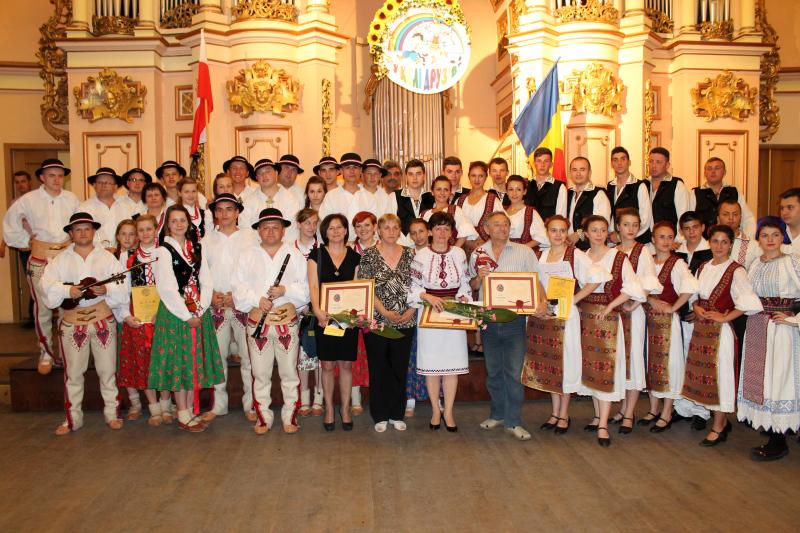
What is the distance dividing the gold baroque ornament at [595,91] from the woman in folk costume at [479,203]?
357 centimetres

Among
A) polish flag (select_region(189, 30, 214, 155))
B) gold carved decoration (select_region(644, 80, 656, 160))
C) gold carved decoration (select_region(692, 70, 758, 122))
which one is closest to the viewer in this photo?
polish flag (select_region(189, 30, 214, 155))

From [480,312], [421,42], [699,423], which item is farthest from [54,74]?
[699,423]

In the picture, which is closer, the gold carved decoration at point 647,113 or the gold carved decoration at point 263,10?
the gold carved decoration at point 263,10

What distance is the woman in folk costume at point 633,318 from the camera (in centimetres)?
475

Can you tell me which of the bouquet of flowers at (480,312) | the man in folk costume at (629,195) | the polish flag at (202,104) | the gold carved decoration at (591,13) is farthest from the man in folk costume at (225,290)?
the gold carved decoration at (591,13)

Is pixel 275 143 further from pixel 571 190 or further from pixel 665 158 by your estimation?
pixel 665 158

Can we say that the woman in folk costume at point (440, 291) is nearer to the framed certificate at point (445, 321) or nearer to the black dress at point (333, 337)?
the framed certificate at point (445, 321)

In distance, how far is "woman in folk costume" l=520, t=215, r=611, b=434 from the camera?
15.7 feet

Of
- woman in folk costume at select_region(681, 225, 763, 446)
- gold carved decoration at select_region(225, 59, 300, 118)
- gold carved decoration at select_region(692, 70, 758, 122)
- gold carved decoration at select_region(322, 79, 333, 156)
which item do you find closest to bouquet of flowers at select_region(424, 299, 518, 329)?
woman in folk costume at select_region(681, 225, 763, 446)

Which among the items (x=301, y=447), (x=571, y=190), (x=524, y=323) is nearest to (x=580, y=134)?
(x=571, y=190)

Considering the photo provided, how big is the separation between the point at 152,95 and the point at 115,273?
15.4 feet

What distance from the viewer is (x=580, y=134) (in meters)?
8.82

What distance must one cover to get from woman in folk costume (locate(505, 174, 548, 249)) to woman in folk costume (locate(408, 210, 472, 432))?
0.81 meters

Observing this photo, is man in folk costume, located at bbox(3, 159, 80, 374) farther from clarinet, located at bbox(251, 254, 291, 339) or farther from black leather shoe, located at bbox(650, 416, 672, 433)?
black leather shoe, located at bbox(650, 416, 672, 433)
